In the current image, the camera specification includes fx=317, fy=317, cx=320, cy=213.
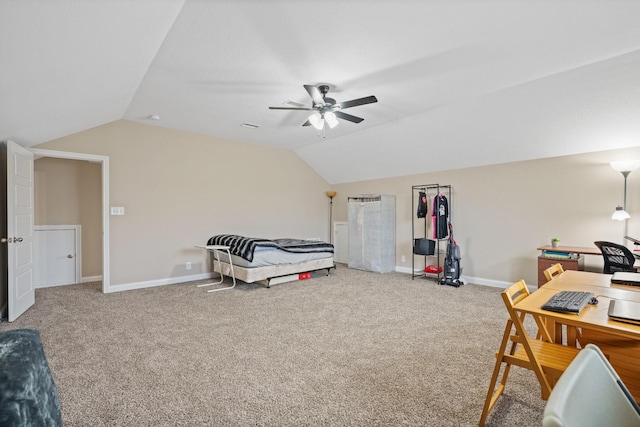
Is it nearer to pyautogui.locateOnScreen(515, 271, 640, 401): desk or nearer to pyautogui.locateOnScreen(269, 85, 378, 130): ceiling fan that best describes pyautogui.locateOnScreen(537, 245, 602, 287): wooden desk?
pyautogui.locateOnScreen(515, 271, 640, 401): desk

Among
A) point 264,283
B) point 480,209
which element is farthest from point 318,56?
point 480,209

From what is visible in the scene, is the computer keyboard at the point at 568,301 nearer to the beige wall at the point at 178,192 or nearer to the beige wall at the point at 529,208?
the beige wall at the point at 529,208

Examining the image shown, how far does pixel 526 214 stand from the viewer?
194 inches

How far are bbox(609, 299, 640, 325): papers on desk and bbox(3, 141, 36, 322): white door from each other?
512 centimetres

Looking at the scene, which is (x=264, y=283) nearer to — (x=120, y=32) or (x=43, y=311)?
(x=43, y=311)

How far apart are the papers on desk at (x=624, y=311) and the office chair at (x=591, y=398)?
0.63 meters

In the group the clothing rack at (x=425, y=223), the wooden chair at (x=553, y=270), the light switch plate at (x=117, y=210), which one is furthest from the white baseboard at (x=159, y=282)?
the wooden chair at (x=553, y=270)

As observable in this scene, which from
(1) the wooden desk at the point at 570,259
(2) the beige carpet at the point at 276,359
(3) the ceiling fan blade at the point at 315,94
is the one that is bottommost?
(2) the beige carpet at the point at 276,359

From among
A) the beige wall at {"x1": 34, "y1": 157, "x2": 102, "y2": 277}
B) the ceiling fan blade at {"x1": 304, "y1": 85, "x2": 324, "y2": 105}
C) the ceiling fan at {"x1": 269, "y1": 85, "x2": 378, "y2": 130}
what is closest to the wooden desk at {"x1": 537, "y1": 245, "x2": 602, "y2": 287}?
the ceiling fan at {"x1": 269, "y1": 85, "x2": 378, "y2": 130}

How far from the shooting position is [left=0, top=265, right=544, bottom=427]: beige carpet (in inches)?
74.9

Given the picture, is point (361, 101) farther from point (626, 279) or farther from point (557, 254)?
point (557, 254)

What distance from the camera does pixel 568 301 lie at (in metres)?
1.58

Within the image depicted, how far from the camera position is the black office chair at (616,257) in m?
3.30

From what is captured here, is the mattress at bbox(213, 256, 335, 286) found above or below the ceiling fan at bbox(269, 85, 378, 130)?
below
